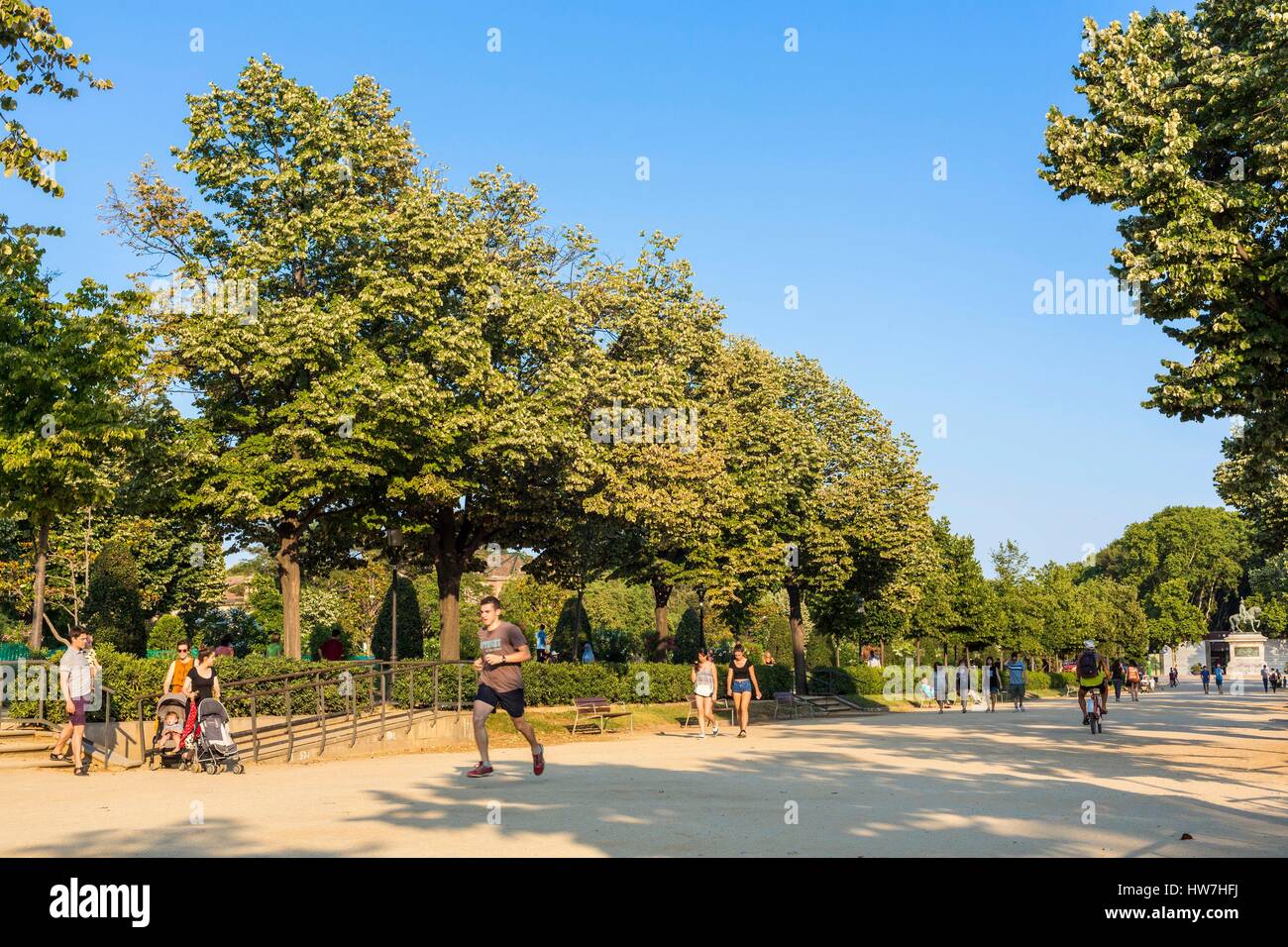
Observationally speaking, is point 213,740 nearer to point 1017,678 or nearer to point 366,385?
point 366,385

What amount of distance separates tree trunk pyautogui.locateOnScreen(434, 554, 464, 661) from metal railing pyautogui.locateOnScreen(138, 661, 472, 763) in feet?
8.89

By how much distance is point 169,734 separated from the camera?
56.1 ft

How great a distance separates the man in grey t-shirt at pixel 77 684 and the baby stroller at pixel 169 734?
43.8 inches

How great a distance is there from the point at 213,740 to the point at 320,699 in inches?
154

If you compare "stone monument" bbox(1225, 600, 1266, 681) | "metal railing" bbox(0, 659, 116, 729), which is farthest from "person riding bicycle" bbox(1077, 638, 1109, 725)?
"stone monument" bbox(1225, 600, 1266, 681)

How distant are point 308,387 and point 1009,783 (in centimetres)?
1830

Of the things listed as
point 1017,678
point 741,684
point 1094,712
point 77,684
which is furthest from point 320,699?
point 1017,678

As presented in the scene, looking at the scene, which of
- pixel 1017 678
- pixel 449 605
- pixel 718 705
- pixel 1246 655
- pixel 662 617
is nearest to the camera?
pixel 449 605

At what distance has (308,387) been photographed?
25.7 m

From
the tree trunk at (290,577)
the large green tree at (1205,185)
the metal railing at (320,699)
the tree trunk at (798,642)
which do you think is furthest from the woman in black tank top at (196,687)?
the tree trunk at (798,642)

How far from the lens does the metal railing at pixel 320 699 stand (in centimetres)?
1897
